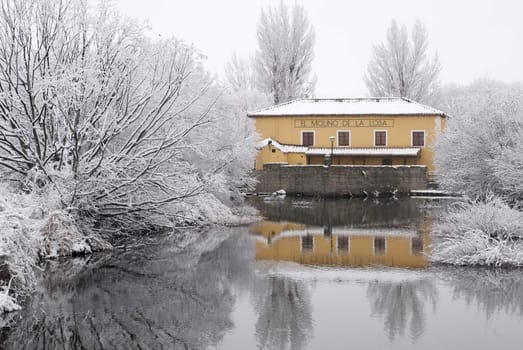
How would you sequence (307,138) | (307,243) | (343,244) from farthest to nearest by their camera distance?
(307,138), (307,243), (343,244)

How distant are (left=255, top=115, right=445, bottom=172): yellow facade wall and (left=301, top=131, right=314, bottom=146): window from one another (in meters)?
0.22

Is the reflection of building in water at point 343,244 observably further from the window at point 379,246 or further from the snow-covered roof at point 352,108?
the snow-covered roof at point 352,108

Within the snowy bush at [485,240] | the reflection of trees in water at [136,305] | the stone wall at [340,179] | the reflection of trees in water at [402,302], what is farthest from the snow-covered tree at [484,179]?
the stone wall at [340,179]

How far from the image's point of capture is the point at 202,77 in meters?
22.9

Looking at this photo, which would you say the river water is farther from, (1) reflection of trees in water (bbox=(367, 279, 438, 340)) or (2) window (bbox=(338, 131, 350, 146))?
(2) window (bbox=(338, 131, 350, 146))

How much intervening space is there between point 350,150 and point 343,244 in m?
32.5

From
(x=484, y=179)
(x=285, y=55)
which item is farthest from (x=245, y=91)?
(x=484, y=179)

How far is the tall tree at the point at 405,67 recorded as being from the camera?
55.9m

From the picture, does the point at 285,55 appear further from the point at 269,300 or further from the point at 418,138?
the point at 269,300

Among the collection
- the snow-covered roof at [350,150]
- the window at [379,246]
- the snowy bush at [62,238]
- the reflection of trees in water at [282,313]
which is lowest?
the reflection of trees in water at [282,313]

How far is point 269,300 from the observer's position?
10.5m

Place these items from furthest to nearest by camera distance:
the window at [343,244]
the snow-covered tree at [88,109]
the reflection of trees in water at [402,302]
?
the window at [343,244]
the snow-covered tree at [88,109]
the reflection of trees in water at [402,302]

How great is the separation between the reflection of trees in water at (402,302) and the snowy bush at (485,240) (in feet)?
6.76

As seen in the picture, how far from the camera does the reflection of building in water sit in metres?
14.7
